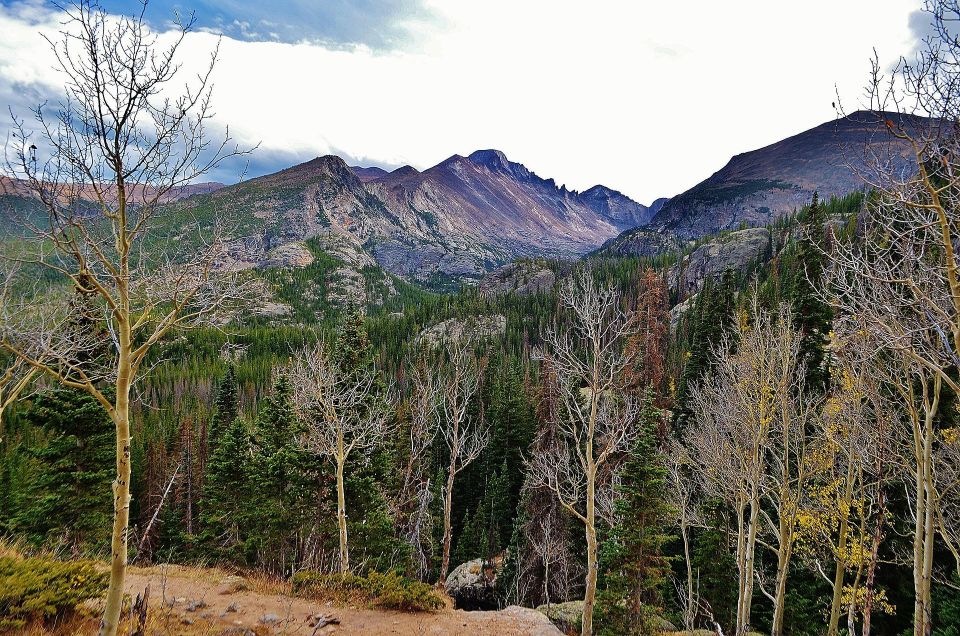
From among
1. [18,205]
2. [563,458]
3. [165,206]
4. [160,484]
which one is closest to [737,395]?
[563,458]

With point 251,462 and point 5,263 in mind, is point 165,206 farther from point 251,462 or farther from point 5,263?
point 251,462

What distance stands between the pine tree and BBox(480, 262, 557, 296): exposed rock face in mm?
119949

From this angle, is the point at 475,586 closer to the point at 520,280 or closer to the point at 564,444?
the point at 564,444

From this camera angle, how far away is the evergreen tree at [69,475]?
15930 millimetres

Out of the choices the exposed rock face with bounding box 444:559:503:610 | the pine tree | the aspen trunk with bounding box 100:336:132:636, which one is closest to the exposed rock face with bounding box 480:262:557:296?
the exposed rock face with bounding box 444:559:503:610

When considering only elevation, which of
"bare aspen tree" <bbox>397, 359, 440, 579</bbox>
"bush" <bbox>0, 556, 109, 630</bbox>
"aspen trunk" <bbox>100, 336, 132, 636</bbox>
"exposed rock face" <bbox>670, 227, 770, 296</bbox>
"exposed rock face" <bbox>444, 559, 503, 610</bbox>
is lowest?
"exposed rock face" <bbox>444, 559, 503, 610</bbox>

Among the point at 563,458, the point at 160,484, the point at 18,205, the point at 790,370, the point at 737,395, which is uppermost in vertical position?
the point at 18,205

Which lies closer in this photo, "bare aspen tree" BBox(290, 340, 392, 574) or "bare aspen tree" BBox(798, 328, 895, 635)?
"bare aspen tree" BBox(798, 328, 895, 635)

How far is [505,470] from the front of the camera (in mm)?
32781

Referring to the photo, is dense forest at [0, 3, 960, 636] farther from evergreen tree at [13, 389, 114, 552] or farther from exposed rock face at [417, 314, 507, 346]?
exposed rock face at [417, 314, 507, 346]

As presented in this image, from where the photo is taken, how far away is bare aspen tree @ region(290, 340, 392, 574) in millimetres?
14141

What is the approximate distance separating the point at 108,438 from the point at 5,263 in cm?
1102

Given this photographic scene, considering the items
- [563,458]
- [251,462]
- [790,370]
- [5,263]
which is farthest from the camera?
[251,462]

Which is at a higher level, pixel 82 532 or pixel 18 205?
pixel 18 205
